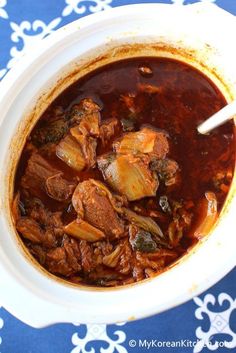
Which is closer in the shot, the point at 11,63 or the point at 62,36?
the point at 62,36

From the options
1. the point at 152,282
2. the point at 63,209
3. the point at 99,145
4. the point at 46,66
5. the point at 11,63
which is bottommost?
the point at 152,282

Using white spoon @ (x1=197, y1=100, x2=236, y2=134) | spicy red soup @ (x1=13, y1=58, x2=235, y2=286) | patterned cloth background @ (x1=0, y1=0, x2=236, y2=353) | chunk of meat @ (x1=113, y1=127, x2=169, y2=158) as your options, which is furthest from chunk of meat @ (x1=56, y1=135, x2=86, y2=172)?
patterned cloth background @ (x1=0, y1=0, x2=236, y2=353)

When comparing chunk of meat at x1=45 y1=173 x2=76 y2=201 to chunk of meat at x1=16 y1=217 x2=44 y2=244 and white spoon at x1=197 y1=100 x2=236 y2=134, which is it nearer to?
chunk of meat at x1=16 y1=217 x2=44 y2=244

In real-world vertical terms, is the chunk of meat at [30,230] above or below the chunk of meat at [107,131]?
below

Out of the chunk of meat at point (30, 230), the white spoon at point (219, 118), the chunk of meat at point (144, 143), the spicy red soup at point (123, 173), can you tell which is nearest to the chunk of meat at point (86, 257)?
the spicy red soup at point (123, 173)

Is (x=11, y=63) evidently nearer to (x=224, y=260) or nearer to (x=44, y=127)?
(x=44, y=127)

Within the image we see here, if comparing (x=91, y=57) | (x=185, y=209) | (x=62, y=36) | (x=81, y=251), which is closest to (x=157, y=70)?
(x=91, y=57)

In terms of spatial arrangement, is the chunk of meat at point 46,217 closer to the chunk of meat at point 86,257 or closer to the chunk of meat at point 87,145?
the chunk of meat at point 86,257
